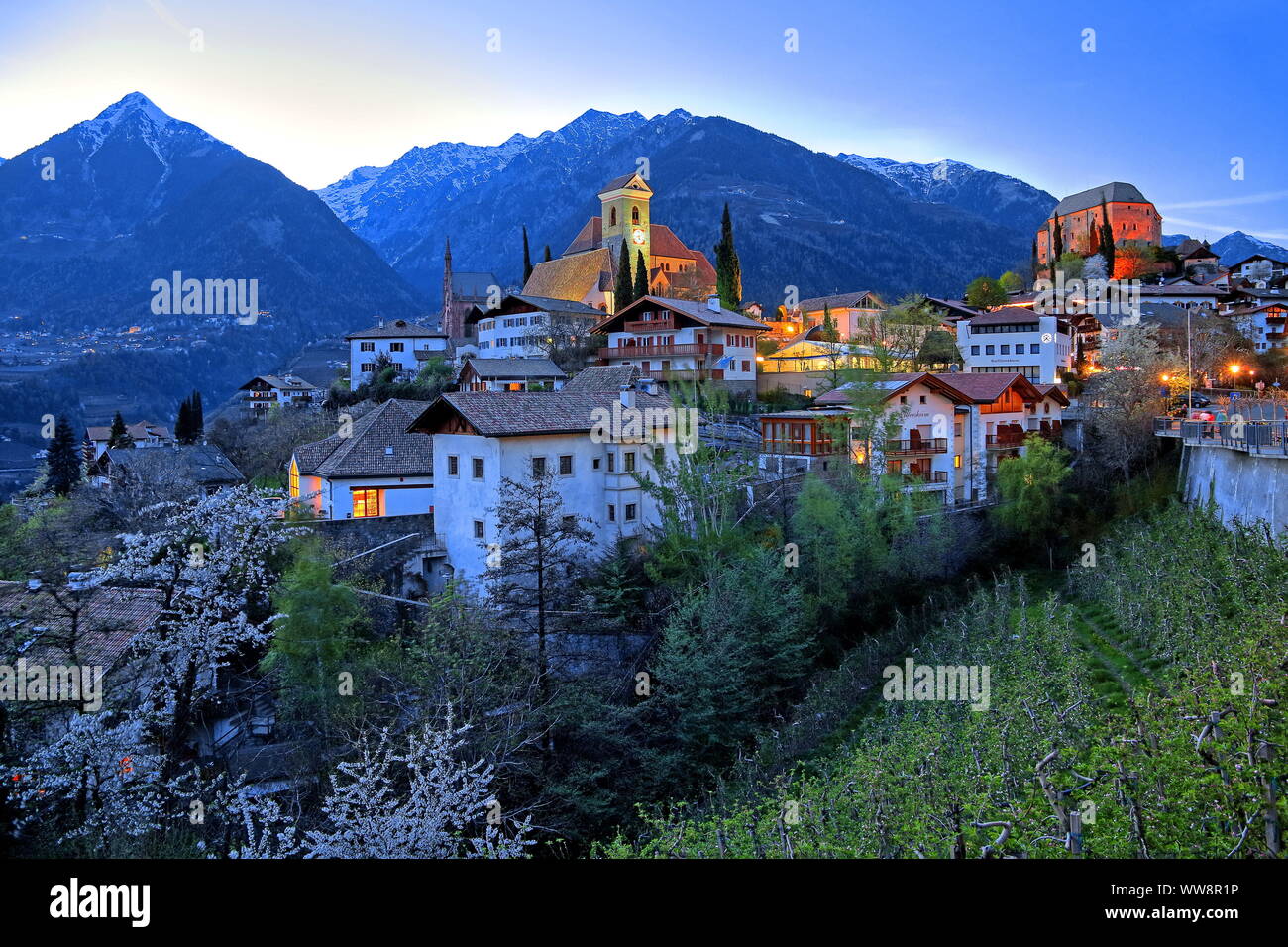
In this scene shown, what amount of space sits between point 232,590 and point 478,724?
8781 millimetres

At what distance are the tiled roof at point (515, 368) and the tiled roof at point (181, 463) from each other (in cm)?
1471

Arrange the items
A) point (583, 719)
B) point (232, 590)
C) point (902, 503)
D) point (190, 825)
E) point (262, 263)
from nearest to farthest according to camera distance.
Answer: point (190, 825)
point (583, 719)
point (232, 590)
point (902, 503)
point (262, 263)

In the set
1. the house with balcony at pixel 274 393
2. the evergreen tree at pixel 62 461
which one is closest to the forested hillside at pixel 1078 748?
the evergreen tree at pixel 62 461

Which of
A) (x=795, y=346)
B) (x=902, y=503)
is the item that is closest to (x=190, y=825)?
(x=902, y=503)

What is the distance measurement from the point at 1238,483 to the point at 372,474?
29.2 metres

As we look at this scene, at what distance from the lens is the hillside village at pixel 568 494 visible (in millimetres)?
19844

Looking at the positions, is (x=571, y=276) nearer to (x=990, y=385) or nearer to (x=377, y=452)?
(x=990, y=385)

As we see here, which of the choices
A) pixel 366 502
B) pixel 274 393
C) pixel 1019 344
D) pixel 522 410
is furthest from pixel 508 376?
pixel 274 393

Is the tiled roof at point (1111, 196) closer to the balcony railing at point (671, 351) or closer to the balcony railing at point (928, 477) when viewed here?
the balcony railing at point (671, 351)

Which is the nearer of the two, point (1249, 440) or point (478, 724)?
point (478, 724)

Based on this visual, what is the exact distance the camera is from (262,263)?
587 ft

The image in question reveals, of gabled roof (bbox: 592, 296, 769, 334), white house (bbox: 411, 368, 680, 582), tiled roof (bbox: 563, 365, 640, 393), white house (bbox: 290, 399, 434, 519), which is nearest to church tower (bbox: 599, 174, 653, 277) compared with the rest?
gabled roof (bbox: 592, 296, 769, 334)

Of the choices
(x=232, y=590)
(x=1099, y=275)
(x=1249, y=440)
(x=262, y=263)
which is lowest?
(x=232, y=590)
